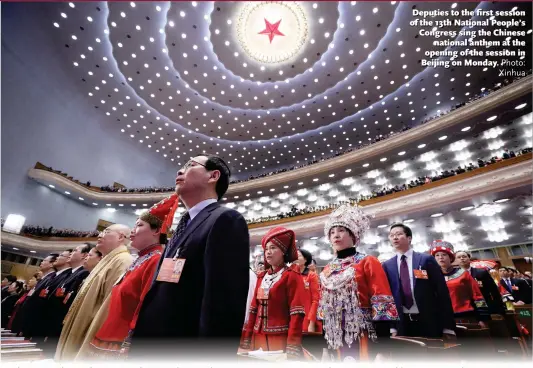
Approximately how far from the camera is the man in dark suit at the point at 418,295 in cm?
236

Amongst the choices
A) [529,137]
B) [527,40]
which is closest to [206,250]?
[527,40]

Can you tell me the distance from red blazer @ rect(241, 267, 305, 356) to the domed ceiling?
13.4m

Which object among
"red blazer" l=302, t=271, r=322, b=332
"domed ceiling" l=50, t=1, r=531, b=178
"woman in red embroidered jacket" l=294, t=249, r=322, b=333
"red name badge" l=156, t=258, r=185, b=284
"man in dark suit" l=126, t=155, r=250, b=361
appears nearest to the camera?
"man in dark suit" l=126, t=155, r=250, b=361

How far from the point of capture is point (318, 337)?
7.93 feet

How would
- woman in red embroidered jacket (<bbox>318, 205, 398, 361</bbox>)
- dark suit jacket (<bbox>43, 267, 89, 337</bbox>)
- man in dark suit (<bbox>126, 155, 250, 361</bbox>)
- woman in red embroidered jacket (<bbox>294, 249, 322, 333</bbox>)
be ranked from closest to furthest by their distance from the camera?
man in dark suit (<bbox>126, 155, 250, 361</bbox>) → woman in red embroidered jacket (<bbox>318, 205, 398, 361</bbox>) → woman in red embroidered jacket (<bbox>294, 249, 322, 333</bbox>) → dark suit jacket (<bbox>43, 267, 89, 337</bbox>)

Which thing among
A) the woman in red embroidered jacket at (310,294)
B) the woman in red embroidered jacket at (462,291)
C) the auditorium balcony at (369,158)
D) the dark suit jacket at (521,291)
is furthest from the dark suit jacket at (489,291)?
the auditorium balcony at (369,158)

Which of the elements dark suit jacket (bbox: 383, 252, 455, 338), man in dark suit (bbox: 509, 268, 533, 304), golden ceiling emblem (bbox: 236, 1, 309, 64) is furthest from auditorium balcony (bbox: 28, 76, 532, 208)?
dark suit jacket (bbox: 383, 252, 455, 338)

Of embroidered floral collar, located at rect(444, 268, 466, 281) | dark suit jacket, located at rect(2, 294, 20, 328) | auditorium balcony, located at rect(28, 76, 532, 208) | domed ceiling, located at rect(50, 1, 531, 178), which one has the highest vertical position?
domed ceiling, located at rect(50, 1, 531, 178)

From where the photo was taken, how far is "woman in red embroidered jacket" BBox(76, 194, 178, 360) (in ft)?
5.82

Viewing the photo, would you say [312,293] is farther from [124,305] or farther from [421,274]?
[124,305]

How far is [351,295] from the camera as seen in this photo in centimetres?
212

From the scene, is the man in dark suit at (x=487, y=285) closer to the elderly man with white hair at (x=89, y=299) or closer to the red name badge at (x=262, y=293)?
the red name badge at (x=262, y=293)

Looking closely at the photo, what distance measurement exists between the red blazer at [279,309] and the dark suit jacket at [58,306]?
2.40 m

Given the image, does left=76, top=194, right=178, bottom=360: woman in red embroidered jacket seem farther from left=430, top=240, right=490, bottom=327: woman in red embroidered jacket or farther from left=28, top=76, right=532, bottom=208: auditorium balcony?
left=28, top=76, right=532, bottom=208: auditorium balcony
